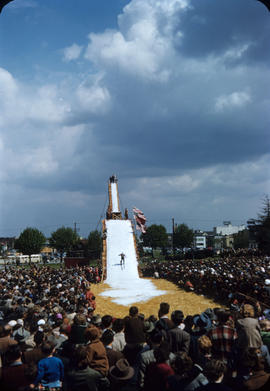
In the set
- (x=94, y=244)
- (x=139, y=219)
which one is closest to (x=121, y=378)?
(x=139, y=219)

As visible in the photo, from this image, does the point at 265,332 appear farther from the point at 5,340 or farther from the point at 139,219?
the point at 139,219

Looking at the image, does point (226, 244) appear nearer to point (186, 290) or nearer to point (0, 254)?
point (0, 254)

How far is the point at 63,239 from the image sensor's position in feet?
217

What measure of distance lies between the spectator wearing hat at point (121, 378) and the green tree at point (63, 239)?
61.8m

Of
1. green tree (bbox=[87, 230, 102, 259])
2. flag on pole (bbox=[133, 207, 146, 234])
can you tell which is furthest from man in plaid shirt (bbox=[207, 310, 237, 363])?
green tree (bbox=[87, 230, 102, 259])

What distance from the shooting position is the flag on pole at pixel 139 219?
41.1 meters

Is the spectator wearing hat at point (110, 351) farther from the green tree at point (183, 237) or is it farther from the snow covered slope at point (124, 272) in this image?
the green tree at point (183, 237)

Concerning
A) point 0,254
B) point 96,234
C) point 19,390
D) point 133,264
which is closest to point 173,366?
point 19,390

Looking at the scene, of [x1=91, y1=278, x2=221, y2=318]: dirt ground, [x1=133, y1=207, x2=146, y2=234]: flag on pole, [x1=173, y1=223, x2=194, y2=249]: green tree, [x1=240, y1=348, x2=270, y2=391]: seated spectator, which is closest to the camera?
[x1=240, y1=348, x2=270, y2=391]: seated spectator

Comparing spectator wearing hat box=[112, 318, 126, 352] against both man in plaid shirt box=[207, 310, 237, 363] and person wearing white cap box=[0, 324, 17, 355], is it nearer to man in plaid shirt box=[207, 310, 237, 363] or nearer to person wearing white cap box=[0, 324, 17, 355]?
man in plaid shirt box=[207, 310, 237, 363]

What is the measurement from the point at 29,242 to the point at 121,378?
5761cm

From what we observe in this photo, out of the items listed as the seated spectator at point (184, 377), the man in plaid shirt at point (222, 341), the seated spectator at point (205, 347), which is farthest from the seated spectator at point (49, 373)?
the man in plaid shirt at point (222, 341)

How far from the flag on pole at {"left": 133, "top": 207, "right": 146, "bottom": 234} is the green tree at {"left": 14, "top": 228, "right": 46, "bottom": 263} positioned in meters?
26.2

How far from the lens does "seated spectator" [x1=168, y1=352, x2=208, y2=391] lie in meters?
3.95
